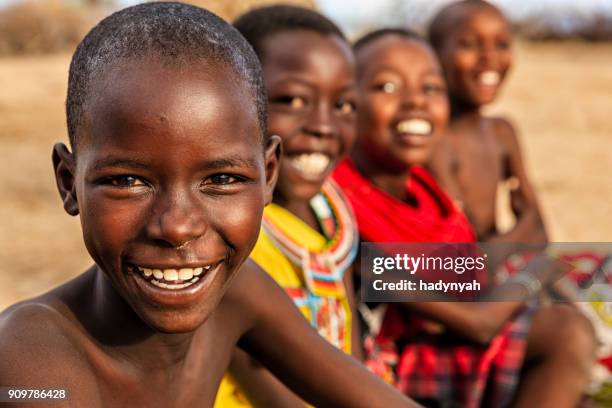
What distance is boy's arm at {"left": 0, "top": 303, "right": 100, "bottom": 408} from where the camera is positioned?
3.53 ft

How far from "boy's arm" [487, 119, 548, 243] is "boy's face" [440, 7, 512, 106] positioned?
0.23 m

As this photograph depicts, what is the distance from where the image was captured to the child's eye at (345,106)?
77.2 inches

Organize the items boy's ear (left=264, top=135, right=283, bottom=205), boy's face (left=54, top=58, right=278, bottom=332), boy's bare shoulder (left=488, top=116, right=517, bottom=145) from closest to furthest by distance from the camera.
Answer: boy's face (left=54, top=58, right=278, bottom=332) → boy's ear (left=264, top=135, right=283, bottom=205) → boy's bare shoulder (left=488, top=116, right=517, bottom=145)

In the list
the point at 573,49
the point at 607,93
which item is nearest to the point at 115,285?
the point at 607,93

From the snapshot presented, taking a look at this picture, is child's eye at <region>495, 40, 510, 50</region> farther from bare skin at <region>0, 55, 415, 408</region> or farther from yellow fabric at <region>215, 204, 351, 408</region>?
bare skin at <region>0, 55, 415, 408</region>

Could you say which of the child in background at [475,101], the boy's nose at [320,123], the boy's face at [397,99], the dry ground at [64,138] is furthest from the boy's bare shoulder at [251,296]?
the dry ground at [64,138]

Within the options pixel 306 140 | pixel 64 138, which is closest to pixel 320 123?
pixel 306 140

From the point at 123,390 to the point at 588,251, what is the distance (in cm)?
179

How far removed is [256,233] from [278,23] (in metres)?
0.90

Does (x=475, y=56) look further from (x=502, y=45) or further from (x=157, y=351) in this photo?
(x=157, y=351)

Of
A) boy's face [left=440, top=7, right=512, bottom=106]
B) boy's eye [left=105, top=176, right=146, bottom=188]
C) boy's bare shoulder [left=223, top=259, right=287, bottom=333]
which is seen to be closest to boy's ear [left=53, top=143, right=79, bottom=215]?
boy's eye [left=105, top=176, right=146, bottom=188]

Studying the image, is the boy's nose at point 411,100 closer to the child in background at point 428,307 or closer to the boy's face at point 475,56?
the child in background at point 428,307

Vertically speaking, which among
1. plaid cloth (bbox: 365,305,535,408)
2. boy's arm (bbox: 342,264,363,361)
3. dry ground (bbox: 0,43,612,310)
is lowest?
dry ground (bbox: 0,43,612,310)

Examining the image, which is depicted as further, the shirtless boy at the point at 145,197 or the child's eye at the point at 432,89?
the child's eye at the point at 432,89
